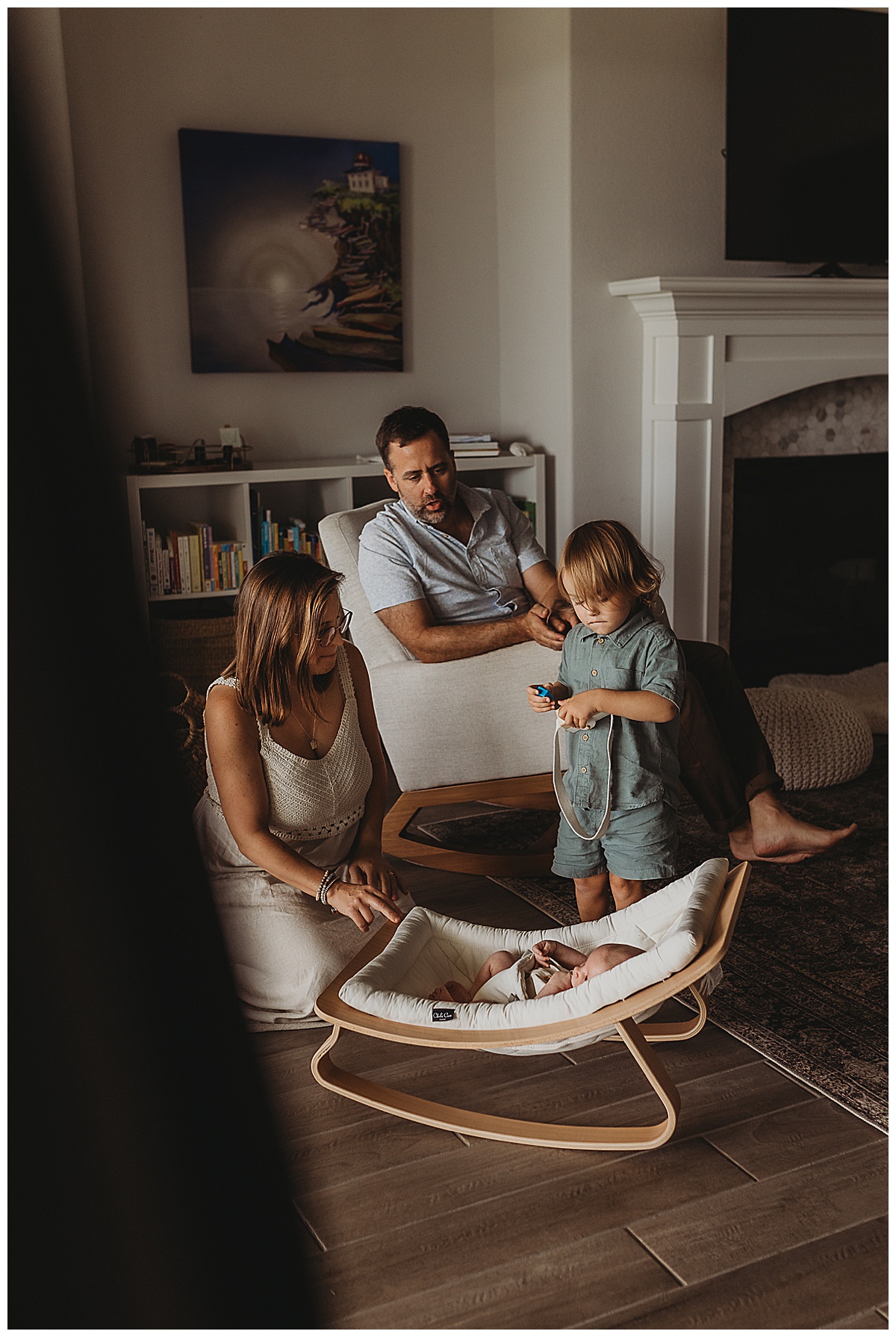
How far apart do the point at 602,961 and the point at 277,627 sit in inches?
30.4

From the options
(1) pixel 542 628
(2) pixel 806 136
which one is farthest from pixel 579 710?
(2) pixel 806 136

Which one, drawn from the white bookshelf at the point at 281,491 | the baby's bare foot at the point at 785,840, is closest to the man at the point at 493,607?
the baby's bare foot at the point at 785,840

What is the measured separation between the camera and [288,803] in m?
2.07

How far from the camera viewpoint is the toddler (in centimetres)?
209

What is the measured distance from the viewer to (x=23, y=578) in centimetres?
16

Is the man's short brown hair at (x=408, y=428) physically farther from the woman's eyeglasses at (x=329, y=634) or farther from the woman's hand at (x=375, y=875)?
the woman's hand at (x=375, y=875)

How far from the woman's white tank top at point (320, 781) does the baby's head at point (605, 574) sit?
1.60 feet

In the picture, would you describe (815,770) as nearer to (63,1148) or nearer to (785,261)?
(785,261)

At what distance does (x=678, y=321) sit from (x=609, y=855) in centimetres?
A: 232

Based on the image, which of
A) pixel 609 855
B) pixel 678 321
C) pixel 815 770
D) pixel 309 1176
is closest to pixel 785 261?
pixel 678 321

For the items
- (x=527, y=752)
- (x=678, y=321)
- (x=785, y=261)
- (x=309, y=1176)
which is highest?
(x=785, y=261)

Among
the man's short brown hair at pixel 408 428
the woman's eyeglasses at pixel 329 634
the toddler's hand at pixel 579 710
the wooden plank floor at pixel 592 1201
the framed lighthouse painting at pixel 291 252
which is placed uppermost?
the framed lighthouse painting at pixel 291 252

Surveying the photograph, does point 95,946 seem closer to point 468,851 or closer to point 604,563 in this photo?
point 604,563

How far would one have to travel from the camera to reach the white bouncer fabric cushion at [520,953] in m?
1.58
